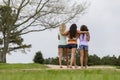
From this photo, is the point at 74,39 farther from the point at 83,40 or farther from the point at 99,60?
the point at 99,60

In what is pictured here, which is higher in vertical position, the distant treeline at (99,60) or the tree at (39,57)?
the tree at (39,57)

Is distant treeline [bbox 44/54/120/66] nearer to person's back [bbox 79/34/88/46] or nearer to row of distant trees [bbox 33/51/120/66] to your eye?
row of distant trees [bbox 33/51/120/66]

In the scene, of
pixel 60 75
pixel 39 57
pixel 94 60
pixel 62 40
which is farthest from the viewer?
pixel 39 57

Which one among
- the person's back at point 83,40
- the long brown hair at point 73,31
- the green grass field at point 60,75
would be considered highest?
the long brown hair at point 73,31

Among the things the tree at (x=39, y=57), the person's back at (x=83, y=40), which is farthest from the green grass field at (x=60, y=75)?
the tree at (x=39, y=57)

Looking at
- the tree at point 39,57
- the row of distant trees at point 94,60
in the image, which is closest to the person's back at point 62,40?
the row of distant trees at point 94,60

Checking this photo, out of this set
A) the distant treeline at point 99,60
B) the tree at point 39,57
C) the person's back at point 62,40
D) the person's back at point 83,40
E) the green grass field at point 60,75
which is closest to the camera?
the green grass field at point 60,75

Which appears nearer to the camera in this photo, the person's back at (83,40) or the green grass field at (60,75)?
the green grass field at (60,75)

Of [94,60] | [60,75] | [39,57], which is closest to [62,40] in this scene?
[60,75]

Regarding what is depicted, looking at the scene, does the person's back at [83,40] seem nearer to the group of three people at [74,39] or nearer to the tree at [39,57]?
the group of three people at [74,39]

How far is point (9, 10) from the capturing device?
36219 mm

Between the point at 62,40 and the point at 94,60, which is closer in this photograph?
the point at 62,40

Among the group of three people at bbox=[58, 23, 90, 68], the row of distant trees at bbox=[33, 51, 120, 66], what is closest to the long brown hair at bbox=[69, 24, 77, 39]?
the group of three people at bbox=[58, 23, 90, 68]

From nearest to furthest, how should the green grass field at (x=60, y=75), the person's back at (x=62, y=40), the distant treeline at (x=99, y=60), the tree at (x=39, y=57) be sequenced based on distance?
the green grass field at (x=60, y=75) < the person's back at (x=62, y=40) < the distant treeline at (x=99, y=60) < the tree at (x=39, y=57)
